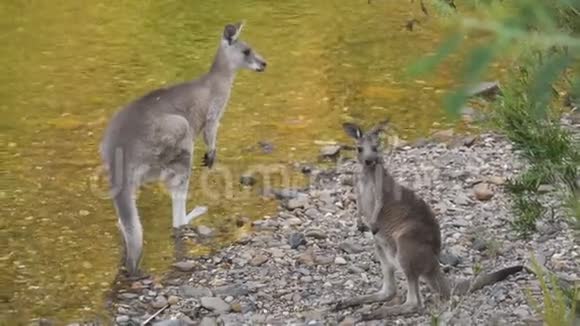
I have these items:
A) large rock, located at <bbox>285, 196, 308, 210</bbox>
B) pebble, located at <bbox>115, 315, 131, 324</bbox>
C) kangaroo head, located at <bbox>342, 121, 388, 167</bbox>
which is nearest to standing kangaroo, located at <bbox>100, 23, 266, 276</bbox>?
pebble, located at <bbox>115, 315, 131, 324</bbox>

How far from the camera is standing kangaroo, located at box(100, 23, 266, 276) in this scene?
18.2 feet

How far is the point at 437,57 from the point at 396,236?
10.4 ft

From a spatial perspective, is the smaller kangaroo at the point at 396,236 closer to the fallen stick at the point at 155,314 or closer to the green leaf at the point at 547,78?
the fallen stick at the point at 155,314

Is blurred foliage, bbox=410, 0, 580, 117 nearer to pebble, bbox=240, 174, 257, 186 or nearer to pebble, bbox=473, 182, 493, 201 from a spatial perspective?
pebble, bbox=473, 182, 493, 201

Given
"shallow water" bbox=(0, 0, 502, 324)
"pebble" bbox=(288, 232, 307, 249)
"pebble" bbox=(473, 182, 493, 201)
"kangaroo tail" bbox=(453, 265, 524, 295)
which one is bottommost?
"shallow water" bbox=(0, 0, 502, 324)

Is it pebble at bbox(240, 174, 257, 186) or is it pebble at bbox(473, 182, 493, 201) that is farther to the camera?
pebble at bbox(240, 174, 257, 186)

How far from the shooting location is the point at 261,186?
23.4 ft

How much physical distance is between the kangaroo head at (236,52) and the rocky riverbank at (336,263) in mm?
881

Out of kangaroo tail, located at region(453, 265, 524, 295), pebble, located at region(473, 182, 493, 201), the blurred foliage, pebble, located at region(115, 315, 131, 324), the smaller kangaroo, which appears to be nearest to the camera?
the blurred foliage

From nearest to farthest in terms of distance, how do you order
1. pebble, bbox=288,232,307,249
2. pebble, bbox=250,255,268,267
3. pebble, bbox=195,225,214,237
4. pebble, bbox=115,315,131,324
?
pebble, bbox=115,315,131,324
pebble, bbox=250,255,268,267
pebble, bbox=288,232,307,249
pebble, bbox=195,225,214,237

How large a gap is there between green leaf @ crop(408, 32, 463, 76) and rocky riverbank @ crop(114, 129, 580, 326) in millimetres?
2742

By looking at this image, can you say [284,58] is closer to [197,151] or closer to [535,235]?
[197,151]

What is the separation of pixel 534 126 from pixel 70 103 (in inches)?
206

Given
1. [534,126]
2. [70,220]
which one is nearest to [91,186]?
[70,220]
